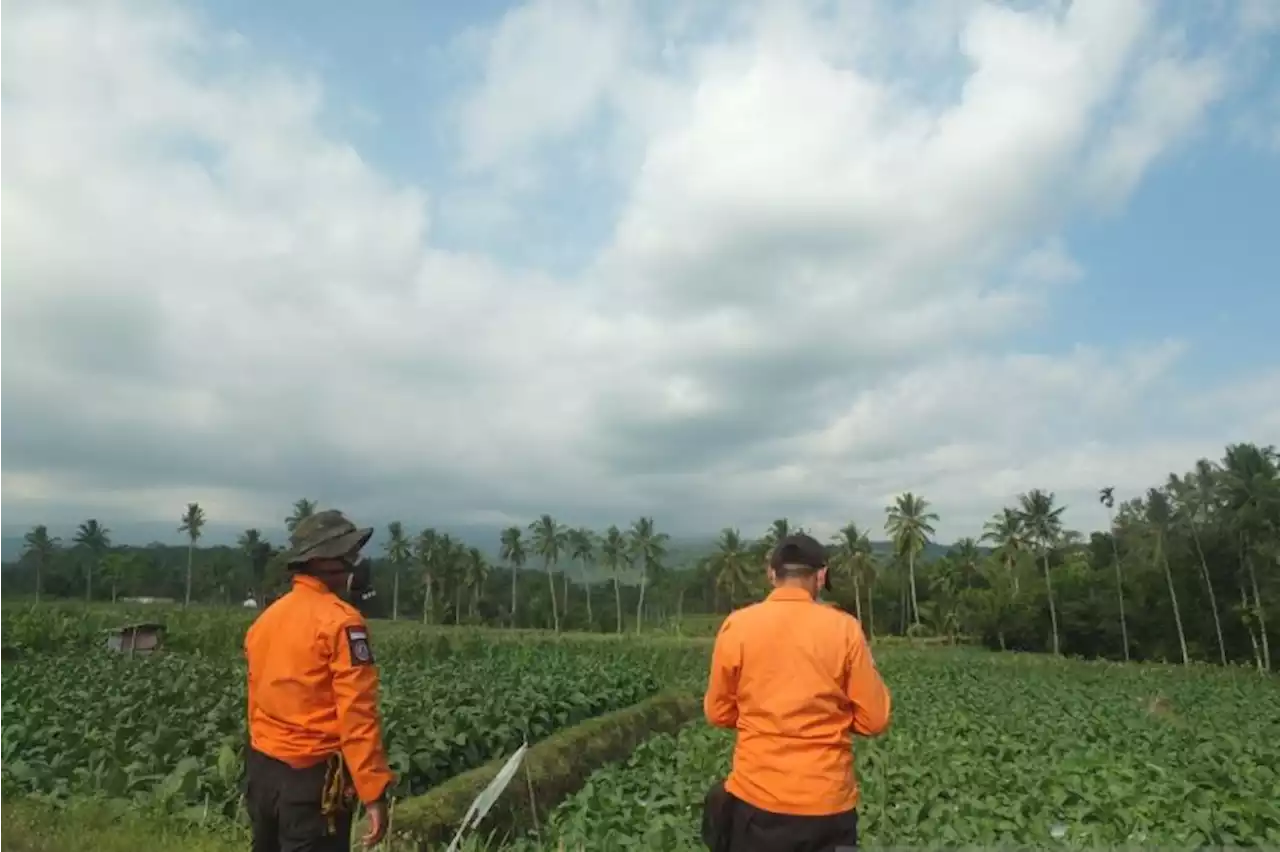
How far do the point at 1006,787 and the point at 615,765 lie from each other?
518cm

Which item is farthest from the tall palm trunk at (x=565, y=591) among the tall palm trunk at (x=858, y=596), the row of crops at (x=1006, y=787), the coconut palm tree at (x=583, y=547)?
the row of crops at (x=1006, y=787)

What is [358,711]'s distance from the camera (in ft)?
12.0

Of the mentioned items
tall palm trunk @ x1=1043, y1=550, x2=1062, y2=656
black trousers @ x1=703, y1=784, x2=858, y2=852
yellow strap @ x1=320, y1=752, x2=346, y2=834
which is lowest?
tall palm trunk @ x1=1043, y1=550, x2=1062, y2=656

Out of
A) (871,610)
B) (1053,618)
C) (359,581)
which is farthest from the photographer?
(871,610)

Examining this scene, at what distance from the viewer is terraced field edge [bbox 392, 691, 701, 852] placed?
8094mm

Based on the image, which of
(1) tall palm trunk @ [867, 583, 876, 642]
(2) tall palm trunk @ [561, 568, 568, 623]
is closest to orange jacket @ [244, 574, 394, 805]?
(1) tall palm trunk @ [867, 583, 876, 642]

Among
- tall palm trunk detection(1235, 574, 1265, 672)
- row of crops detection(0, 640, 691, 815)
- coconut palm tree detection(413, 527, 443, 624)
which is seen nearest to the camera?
row of crops detection(0, 640, 691, 815)

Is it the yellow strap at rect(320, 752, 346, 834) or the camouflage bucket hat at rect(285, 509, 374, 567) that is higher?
the camouflage bucket hat at rect(285, 509, 374, 567)

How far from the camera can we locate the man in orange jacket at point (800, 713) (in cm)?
339

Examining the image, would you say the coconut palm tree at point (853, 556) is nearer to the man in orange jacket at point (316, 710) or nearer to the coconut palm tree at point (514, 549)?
the coconut palm tree at point (514, 549)

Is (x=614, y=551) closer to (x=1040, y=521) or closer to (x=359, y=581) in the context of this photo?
(x=1040, y=521)

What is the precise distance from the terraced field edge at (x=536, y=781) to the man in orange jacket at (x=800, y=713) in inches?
95.0

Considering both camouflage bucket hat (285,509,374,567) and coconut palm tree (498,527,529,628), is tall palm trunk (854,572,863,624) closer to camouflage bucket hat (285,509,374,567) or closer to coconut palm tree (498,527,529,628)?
coconut palm tree (498,527,529,628)

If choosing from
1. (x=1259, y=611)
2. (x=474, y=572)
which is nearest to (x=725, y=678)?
(x=1259, y=611)
